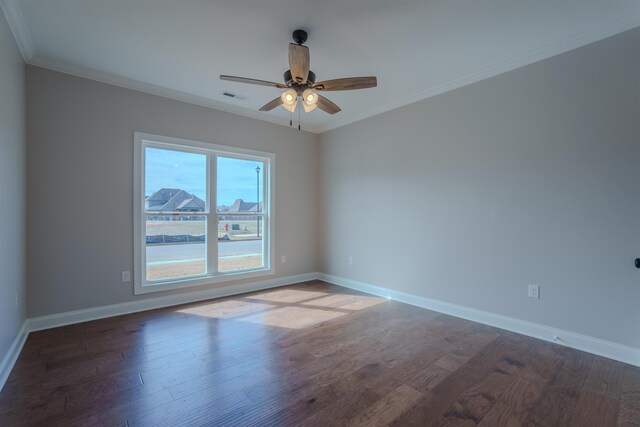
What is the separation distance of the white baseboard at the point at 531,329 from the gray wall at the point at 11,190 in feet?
12.7

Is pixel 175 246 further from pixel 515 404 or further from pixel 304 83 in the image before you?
A: pixel 515 404

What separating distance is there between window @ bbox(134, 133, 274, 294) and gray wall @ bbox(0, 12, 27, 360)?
96cm

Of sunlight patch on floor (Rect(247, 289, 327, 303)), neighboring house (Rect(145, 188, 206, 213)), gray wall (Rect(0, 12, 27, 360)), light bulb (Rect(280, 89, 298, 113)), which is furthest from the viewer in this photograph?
sunlight patch on floor (Rect(247, 289, 327, 303))

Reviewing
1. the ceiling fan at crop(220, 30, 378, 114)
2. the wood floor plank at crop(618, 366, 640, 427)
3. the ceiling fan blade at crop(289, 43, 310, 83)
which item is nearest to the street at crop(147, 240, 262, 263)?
the ceiling fan at crop(220, 30, 378, 114)

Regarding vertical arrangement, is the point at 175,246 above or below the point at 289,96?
below

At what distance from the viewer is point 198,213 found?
13.1ft

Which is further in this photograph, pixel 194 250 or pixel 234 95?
pixel 194 250

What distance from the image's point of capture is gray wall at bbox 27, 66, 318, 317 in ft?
9.47

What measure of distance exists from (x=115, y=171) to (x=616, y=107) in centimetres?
493

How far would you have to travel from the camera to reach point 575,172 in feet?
8.42

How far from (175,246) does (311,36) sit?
3.01m

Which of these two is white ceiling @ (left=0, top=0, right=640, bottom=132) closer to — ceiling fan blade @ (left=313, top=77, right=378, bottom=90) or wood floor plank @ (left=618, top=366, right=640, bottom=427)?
ceiling fan blade @ (left=313, top=77, right=378, bottom=90)

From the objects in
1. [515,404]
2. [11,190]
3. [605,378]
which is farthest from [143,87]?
[605,378]

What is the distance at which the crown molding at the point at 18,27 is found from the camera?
2109 millimetres
